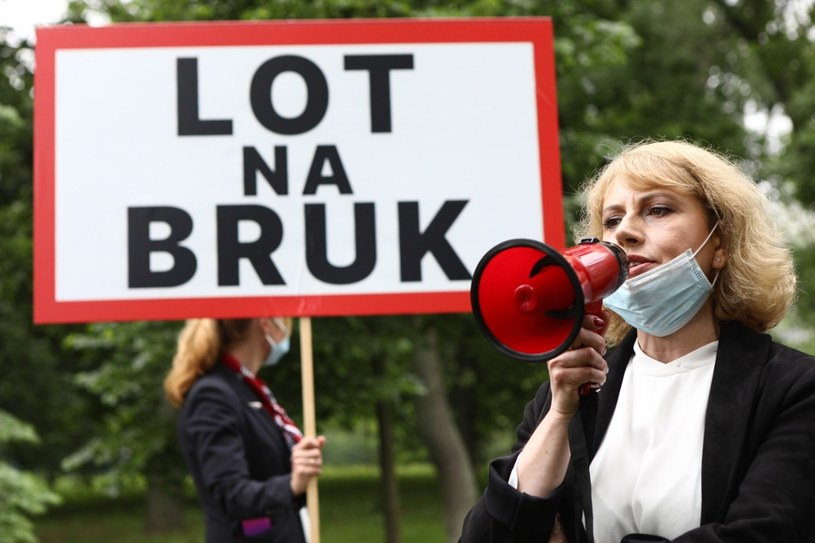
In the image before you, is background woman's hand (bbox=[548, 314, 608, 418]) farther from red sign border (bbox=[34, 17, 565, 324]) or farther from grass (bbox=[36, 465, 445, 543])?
grass (bbox=[36, 465, 445, 543])

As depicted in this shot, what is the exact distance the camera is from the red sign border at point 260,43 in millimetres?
3820

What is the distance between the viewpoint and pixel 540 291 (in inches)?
87.4

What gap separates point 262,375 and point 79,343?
2.00m

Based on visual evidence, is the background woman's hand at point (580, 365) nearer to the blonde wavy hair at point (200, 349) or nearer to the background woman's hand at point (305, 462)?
the background woman's hand at point (305, 462)

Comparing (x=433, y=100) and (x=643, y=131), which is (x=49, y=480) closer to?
(x=643, y=131)

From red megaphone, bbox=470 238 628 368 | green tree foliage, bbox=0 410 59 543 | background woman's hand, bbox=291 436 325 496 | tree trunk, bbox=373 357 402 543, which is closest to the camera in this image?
red megaphone, bbox=470 238 628 368

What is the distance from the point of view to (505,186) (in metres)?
3.92

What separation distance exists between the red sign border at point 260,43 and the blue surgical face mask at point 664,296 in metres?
1.42

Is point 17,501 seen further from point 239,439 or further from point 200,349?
point 239,439

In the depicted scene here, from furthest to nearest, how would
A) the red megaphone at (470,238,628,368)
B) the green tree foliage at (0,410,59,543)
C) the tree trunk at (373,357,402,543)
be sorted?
the tree trunk at (373,357,402,543)
the green tree foliage at (0,410,59,543)
the red megaphone at (470,238,628,368)

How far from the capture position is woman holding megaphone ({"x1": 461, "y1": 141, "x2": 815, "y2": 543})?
223 centimetres

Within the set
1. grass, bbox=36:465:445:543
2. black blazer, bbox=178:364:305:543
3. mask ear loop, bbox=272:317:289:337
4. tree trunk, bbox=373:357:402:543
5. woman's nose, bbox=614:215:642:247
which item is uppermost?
woman's nose, bbox=614:215:642:247

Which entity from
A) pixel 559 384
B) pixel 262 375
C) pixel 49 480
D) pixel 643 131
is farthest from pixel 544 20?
pixel 49 480

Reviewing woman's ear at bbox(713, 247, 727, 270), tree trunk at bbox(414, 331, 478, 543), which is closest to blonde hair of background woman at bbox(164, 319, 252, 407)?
woman's ear at bbox(713, 247, 727, 270)
